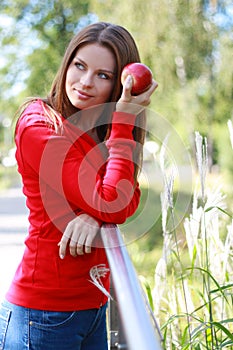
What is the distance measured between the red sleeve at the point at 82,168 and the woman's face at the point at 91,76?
9cm

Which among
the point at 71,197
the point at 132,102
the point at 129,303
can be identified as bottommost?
the point at 129,303

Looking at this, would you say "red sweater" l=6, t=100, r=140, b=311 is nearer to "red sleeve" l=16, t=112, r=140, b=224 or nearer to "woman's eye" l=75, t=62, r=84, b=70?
"red sleeve" l=16, t=112, r=140, b=224

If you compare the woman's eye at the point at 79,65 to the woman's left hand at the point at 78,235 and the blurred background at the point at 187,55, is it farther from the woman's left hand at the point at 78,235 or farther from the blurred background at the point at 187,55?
the blurred background at the point at 187,55

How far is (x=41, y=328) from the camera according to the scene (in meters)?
1.65

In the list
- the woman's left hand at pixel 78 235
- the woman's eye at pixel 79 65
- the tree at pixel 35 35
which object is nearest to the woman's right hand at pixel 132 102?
the woman's eye at pixel 79 65

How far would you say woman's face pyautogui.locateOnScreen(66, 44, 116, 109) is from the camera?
1725 millimetres

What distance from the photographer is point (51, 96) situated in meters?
1.84

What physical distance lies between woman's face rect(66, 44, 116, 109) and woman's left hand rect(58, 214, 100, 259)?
0.31 m

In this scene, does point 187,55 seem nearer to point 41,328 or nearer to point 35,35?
point 35,35

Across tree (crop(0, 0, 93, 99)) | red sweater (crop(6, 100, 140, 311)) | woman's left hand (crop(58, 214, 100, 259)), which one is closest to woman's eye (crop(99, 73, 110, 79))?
red sweater (crop(6, 100, 140, 311))

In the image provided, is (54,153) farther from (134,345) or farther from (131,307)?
(134,345)

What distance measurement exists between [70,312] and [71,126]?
0.46m

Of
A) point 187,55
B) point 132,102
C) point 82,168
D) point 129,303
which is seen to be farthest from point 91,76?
point 187,55

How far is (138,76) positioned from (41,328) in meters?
0.63
